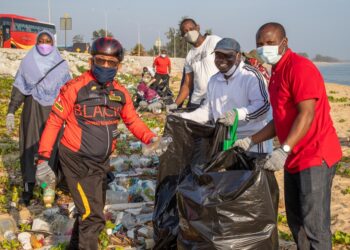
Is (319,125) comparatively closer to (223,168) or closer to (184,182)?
(223,168)

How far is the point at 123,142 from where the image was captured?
8.04 m

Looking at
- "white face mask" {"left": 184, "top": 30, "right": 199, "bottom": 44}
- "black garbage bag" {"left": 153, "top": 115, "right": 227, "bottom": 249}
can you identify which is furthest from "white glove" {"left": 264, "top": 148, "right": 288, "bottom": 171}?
"white face mask" {"left": 184, "top": 30, "right": 199, "bottom": 44}

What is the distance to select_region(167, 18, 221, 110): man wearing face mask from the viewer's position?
17.1 ft

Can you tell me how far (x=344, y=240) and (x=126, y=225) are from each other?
6.47 ft

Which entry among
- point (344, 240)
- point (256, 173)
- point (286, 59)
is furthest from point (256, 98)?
point (344, 240)

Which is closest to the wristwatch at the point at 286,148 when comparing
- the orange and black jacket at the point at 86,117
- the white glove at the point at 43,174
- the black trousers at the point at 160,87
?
the orange and black jacket at the point at 86,117

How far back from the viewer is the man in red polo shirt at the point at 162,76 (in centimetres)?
1366

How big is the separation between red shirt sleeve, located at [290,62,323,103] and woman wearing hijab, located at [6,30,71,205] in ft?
9.90

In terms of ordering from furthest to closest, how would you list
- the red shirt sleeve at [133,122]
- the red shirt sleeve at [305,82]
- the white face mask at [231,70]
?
the white face mask at [231,70], the red shirt sleeve at [133,122], the red shirt sleeve at [305,82]

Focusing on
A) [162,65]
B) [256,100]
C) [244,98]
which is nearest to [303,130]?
[256,100]

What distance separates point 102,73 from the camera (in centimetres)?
319

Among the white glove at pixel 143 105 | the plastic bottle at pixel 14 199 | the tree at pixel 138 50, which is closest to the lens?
the plastic bottle at pixel 14 199

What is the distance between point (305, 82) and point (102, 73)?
4.61ft

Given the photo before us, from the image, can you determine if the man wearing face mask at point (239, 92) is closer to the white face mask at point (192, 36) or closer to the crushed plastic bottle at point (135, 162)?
the white face mask at point (192, 36)
